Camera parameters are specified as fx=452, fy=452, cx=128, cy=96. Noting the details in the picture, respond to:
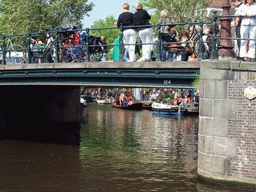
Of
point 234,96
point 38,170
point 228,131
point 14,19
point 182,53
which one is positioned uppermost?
point 14,19

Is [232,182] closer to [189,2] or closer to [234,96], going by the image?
[234,96]

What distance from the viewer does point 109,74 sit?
13.9 metres

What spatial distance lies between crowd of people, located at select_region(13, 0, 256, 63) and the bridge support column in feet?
3.00

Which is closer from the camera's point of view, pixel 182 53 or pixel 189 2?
pixel 182 53

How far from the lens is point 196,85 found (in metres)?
12.1

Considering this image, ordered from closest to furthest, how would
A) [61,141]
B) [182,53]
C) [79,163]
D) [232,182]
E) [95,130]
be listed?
[232,182] < [182,53] < [79,163] < [61,141] < [95,130]

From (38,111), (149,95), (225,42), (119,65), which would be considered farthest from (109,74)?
(149,95)

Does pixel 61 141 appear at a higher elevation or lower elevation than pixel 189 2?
lower

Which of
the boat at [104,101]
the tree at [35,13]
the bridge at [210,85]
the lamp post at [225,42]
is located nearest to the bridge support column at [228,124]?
the bridge at [210,85]

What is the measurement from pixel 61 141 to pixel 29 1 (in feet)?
68.3

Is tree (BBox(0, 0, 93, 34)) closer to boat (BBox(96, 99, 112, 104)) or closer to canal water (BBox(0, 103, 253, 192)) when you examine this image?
canal water (BBox(0, 103, 253, 192))

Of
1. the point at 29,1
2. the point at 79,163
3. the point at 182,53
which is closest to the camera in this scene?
the point at 182,53

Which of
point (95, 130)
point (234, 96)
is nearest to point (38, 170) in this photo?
point (234, 96)

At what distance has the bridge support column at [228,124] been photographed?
10.8m
